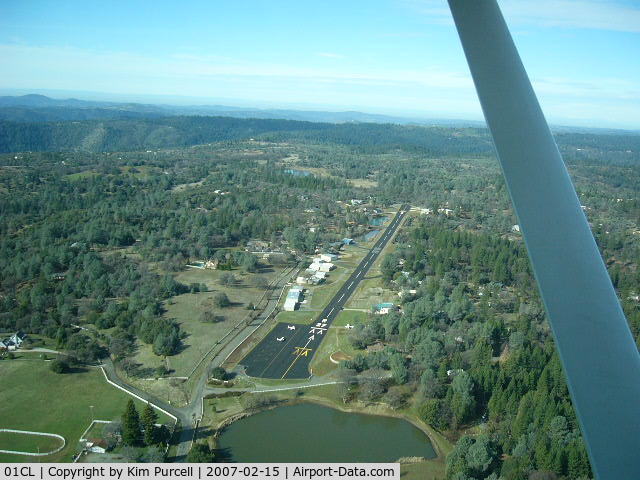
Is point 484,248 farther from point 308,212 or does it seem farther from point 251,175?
point 251,175

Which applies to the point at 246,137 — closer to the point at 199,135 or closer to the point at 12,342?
the point at 199,135

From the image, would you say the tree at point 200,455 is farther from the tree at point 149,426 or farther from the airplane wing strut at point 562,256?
the airplane wing strut at point 562,256

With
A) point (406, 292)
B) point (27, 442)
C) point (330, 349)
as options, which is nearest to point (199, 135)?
point (406, 292)

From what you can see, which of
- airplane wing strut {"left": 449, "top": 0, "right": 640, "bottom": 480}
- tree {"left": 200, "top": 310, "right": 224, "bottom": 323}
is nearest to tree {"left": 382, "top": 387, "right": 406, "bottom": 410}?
tree {"left": 200, "top": 310, "right": 224, "bottom": 323}

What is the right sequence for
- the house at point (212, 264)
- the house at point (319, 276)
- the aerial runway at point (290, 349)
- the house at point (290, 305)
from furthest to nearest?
the house at point (212, 264)
the house at point (319, 276)
the house at point (290, 305)
the aerial runway at point (290, 349)

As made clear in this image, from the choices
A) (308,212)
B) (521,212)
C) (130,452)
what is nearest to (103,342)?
(130,452)

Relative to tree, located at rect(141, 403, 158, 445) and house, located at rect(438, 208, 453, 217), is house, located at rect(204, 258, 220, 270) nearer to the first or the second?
tree, located at rect(141, 403, 158, 445)

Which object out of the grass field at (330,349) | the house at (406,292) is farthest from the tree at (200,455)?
the house at (406,292)
